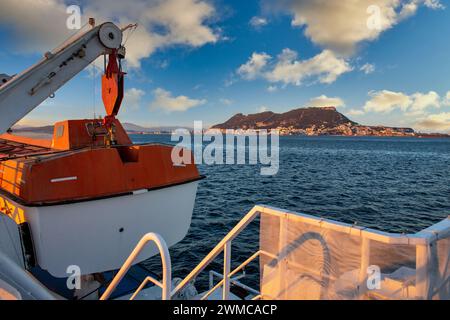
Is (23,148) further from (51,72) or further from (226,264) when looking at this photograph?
(226,264)

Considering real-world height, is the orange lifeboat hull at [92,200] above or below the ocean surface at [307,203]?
above

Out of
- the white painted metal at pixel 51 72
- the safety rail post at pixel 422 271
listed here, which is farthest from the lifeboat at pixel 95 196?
the safety rail post at pixel 422 271

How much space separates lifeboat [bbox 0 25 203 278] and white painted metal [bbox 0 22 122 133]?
0.13 metres

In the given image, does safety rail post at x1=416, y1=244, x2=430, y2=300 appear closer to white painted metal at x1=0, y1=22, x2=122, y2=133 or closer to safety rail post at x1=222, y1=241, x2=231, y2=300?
Result: safety rail post at x1=222, y1=241, x2=231, y2=300

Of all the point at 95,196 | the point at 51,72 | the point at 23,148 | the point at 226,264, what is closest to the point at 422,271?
the point at 226,264

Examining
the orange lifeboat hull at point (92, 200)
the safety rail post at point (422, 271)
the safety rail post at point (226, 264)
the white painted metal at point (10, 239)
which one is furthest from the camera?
the orange lifeboat hull at point (92, 200)

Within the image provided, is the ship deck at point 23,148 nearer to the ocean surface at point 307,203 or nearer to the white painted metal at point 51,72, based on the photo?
the white painted metal at point 51,72

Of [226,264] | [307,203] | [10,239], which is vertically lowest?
[307,203]

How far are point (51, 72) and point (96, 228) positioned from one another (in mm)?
4253

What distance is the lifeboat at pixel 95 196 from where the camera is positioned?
622 centimetres

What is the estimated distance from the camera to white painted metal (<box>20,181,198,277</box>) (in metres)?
6.22

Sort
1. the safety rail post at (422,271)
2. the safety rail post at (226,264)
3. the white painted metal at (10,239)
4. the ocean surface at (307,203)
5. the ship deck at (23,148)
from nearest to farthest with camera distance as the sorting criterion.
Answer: the safety rail post at (422,271) < the safety rail post at (226,264) < the white painted metal at (10,239) < the ship deck at (23,148) < the ocean surface at (307,203)

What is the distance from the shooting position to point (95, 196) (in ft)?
21.9

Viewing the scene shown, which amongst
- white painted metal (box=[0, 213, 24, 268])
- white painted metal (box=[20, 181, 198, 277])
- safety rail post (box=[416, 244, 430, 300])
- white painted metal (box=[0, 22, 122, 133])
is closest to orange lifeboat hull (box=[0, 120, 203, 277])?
white painted metal (box=[20, 181, 198, 277])
